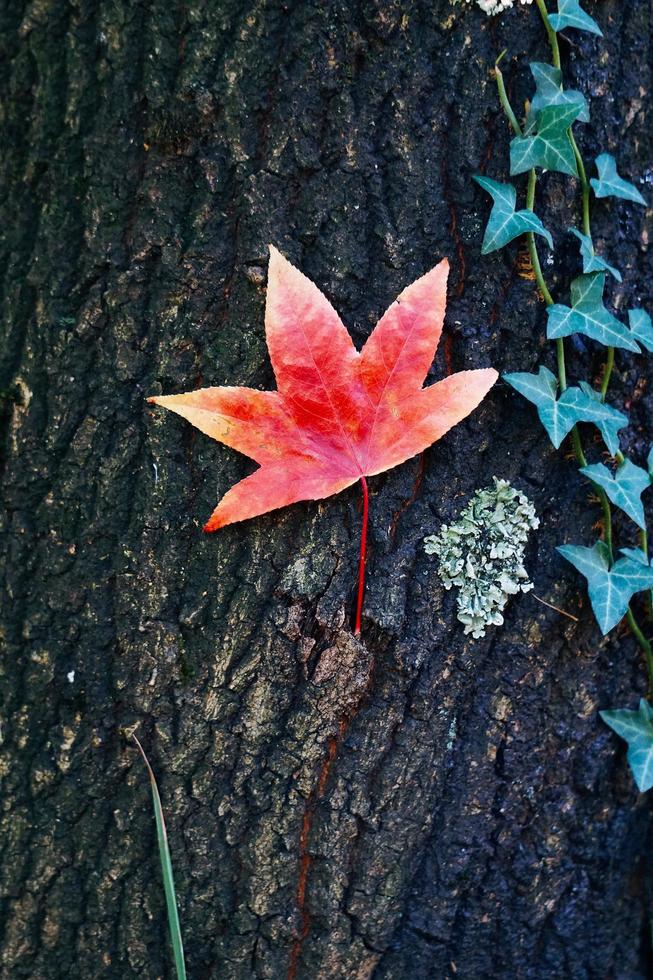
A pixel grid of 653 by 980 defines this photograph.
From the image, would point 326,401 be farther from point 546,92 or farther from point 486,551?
point 546,92

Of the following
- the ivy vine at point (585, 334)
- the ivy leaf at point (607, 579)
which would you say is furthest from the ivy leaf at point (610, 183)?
the ivy leaf at point (607, 579)

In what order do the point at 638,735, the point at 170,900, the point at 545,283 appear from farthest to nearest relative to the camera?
1. the point at 638,735
2. the point at 545,283
3. the point at 170,900

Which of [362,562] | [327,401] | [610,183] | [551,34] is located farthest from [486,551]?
[551,34]

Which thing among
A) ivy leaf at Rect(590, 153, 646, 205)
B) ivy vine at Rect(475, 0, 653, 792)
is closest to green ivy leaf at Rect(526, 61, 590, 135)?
ivy vine at Rect(475, 0, 653, 792)

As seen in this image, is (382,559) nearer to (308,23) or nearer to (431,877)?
(431,877)

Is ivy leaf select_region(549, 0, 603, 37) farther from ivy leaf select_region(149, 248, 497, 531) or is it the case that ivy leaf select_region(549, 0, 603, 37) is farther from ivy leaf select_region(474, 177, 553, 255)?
ivy leaf select_region(149, 248, 497, 531)

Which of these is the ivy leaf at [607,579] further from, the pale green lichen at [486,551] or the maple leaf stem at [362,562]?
the maple leaf stem at [362,562]
